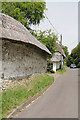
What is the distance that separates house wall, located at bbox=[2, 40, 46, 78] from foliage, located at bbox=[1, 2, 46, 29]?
10.6 metres

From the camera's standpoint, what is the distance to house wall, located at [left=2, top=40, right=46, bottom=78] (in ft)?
23.4

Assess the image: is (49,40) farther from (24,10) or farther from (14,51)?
(14,51)

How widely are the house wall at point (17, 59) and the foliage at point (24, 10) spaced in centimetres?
1063

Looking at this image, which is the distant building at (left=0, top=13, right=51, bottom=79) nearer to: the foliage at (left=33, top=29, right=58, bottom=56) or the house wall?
the house wall

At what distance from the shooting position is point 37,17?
70.7ft

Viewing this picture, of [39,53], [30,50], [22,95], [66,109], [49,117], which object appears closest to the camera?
[49,117]

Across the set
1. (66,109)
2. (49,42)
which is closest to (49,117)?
(66,109)

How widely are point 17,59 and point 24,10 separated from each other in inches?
589

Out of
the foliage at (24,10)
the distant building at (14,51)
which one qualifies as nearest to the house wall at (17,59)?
the distant building at (14,51)

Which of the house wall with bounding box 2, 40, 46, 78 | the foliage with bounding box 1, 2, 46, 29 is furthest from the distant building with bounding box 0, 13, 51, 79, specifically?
the foliage with bounding box 1, 2, 46, 29

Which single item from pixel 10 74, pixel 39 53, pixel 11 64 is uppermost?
pixel 39 53

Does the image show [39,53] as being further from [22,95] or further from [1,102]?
[1,102]

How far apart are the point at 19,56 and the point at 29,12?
1468cm

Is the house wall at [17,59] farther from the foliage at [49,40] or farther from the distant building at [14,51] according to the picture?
the foliage at [49,40]
